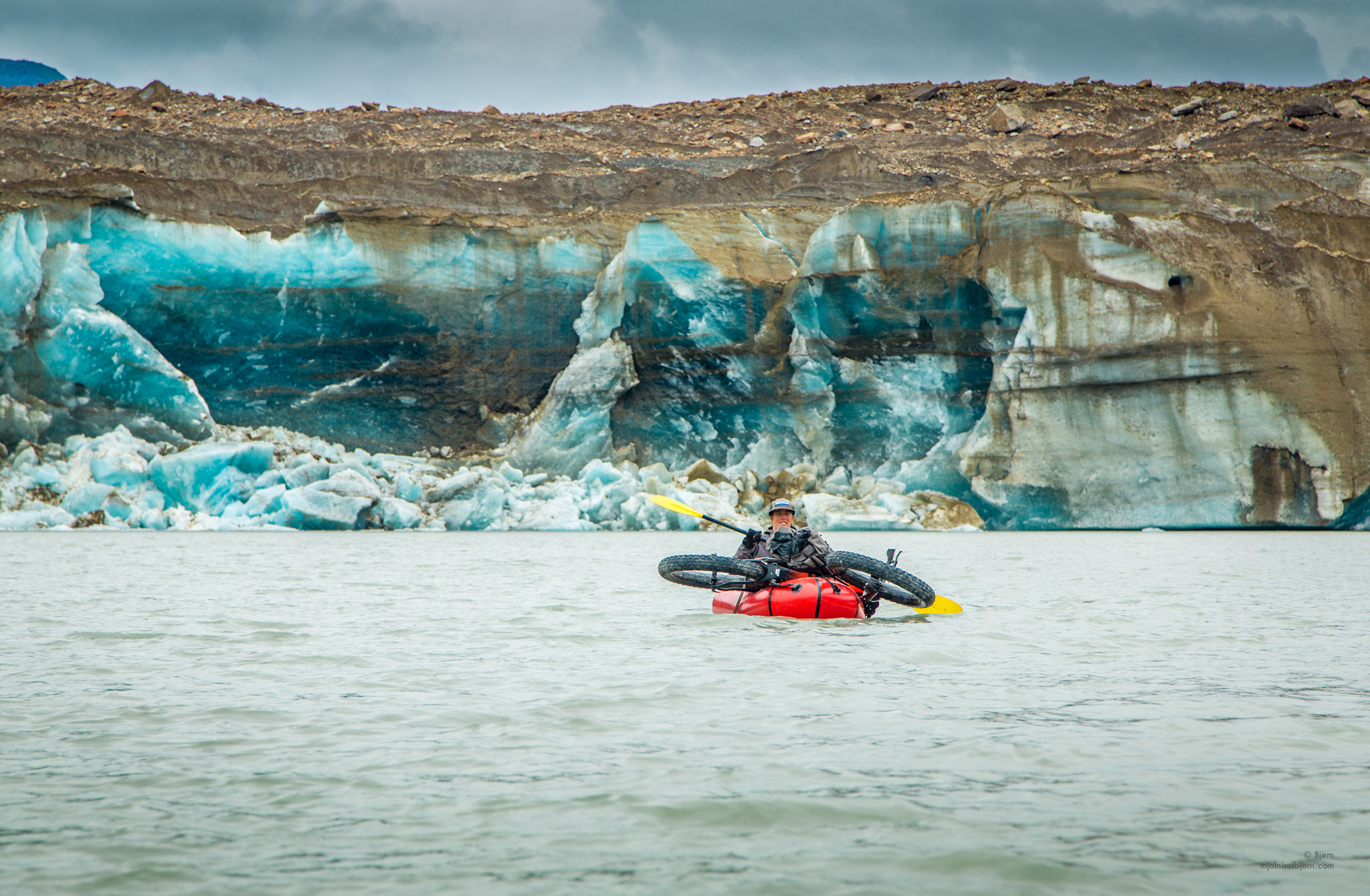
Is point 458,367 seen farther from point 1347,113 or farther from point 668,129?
point 1347,113

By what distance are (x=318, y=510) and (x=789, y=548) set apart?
14.2m

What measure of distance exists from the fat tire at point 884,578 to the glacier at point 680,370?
12969 millimetres

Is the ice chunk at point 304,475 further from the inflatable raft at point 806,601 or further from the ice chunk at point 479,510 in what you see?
the inflatable raft at point 806,601

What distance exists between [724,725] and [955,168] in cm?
3175

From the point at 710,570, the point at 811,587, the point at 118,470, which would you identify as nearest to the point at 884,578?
the point at 811,587

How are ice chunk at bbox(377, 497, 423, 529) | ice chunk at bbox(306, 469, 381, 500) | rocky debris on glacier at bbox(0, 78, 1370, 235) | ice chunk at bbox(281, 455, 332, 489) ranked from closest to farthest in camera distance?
ice chunk at bbox(306, 469, 381, 500)
ice chunk at bbox(281, 455, 332, 489)
ice chunk at bbox(377, 497, 423, 529)
rocky debris on glacier at bbox(0, 78, 1370, 235)

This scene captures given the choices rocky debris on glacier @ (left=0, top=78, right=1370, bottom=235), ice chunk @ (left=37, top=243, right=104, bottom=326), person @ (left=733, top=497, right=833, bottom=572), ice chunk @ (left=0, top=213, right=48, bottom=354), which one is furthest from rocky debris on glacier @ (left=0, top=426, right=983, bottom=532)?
person @ (left=733, top=497, right=833, bottom=572)

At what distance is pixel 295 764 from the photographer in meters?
4.10

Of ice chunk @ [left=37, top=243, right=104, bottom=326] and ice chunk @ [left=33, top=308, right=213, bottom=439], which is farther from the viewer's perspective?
ice chunk @ [left=37, top=243, right=104, bottom=326]

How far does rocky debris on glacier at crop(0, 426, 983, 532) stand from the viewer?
834 inches

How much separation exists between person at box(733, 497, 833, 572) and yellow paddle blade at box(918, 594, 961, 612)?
906 mm

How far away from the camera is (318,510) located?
21.4 m

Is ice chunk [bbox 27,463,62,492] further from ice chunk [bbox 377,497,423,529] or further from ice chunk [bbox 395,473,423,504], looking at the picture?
ice chunk [bbox 395,473,423,504]

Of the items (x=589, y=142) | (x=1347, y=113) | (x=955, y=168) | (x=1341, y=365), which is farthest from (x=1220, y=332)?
(x=589, y=142)
